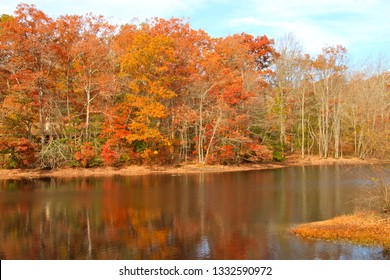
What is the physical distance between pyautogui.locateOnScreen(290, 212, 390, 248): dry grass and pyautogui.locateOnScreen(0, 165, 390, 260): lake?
0.54 m

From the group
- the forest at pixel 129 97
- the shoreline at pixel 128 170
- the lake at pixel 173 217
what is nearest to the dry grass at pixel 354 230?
the lake at pixel 173 217

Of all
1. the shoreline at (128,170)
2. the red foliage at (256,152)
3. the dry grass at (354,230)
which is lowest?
the shoreline at (128,170)

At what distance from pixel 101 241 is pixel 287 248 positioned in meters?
6.30

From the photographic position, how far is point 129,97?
37.8m

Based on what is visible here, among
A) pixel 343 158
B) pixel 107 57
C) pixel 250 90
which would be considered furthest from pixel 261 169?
pixel 107 57

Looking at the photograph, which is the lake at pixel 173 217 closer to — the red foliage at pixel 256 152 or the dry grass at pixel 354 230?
the dry grass at pixel 354 230

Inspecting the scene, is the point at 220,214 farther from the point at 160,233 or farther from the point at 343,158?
the point at 343,158

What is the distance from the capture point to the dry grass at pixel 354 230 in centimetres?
1353

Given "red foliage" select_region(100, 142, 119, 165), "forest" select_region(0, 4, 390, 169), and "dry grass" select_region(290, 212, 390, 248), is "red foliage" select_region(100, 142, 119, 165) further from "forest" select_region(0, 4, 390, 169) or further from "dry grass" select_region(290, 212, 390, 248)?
"dry grass" select_region(290, 212, 390, 248)

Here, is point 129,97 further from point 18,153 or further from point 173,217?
point 173,217

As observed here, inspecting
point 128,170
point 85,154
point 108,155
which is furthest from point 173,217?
point 85,154

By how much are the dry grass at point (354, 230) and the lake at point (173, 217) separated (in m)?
0.54

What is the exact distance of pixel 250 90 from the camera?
1688 inches

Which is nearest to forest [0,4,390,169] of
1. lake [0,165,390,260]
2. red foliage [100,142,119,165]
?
red foliage [100,142,119,165]
